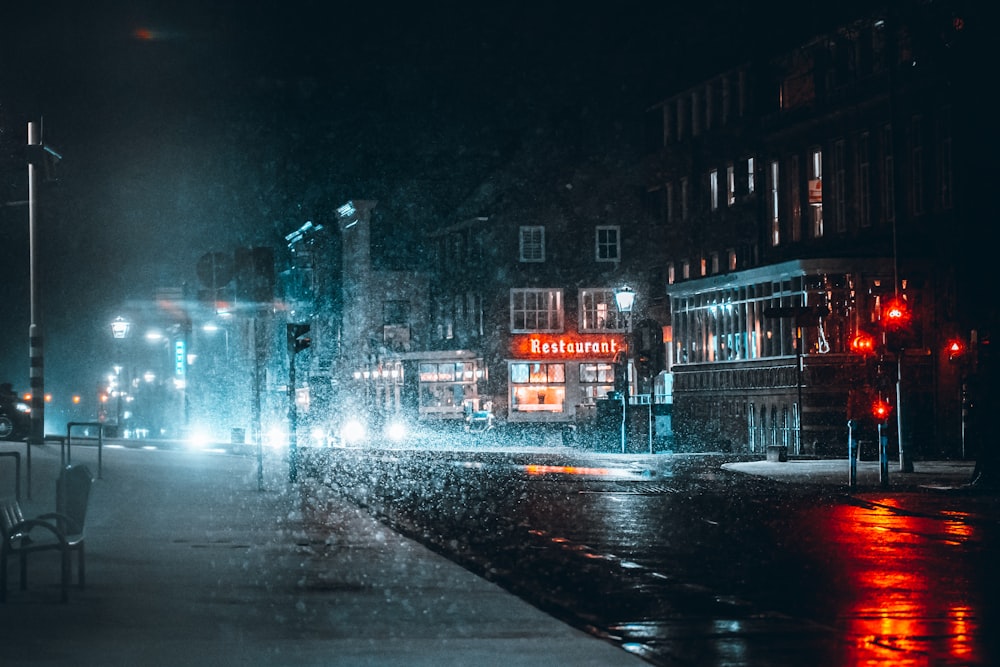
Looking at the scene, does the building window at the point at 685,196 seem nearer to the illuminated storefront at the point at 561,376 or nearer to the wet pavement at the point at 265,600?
the illuminated storefront at the point at 561,376

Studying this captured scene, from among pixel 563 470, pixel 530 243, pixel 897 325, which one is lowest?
pixel 563 470

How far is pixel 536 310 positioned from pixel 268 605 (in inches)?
2348

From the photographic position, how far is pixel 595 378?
234ft

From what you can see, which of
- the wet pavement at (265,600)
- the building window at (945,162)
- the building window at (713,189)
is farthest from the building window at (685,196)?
the wet pavement at (265,600)

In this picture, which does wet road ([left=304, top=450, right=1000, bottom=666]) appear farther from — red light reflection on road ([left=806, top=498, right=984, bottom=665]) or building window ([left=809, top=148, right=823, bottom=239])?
building window ([left=809, top=148, right=823, bottom=239])

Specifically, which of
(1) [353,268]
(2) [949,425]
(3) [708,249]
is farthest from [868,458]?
(1) [353,268]

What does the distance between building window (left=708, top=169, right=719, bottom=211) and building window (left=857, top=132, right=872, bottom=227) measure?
9760mm

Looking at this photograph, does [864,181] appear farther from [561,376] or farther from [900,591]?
[900,591]

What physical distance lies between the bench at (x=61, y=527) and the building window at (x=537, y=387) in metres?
57.8

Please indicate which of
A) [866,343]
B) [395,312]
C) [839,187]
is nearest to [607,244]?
[395,312]

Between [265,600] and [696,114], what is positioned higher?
[696,114]

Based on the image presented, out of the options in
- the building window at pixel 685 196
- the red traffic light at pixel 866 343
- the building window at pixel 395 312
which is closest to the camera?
the red traffic light at pixel 866 343

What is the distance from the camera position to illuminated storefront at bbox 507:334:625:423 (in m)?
71.0

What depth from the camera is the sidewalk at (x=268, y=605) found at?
9.38 metres
